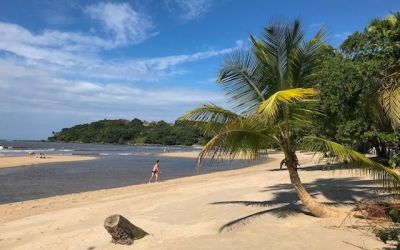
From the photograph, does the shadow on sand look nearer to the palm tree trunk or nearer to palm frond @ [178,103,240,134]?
the palm tree trunk

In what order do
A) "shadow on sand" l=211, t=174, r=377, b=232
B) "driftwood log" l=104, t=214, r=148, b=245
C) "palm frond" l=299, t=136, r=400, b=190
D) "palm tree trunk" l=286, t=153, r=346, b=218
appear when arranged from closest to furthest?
"palm frond" l=299, t=136, r=400, b=190
"driftwood log" l=104, t=214, r=148, b=245
"palm tree trunk" l=286, t=153, r=346, b=218
"shadow on sand" l=211, t=174, r=377, b=232

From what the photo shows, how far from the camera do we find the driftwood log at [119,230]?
837 cm

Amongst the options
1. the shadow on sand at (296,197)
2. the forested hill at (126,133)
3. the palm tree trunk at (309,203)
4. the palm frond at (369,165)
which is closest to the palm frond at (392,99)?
the palm frond at (369,165)

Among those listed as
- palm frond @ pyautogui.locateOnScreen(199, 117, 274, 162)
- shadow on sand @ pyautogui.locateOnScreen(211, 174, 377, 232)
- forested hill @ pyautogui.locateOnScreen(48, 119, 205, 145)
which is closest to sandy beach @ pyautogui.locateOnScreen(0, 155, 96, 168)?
A: shadow on sand @ pyautogui.locateOnScreen(211, 174, 377, 232)

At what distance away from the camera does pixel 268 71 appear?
369 inches

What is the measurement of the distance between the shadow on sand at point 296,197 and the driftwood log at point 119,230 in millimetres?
1805

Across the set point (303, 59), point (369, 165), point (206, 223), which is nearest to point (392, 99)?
point (369, 165)

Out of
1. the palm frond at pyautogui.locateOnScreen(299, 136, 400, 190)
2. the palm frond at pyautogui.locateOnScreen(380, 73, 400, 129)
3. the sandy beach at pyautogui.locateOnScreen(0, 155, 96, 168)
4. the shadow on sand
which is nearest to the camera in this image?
the palm frond at pyautogui.locateOnScreen(380, 73, 400, 129)

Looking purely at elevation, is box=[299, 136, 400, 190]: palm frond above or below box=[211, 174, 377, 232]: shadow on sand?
above

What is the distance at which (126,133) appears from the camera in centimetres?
17338

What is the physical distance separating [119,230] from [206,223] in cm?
219

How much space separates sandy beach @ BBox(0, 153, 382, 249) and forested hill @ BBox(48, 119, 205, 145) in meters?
133

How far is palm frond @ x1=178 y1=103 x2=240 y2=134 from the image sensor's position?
28.3 feet

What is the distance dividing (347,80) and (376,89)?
33.8 feet
